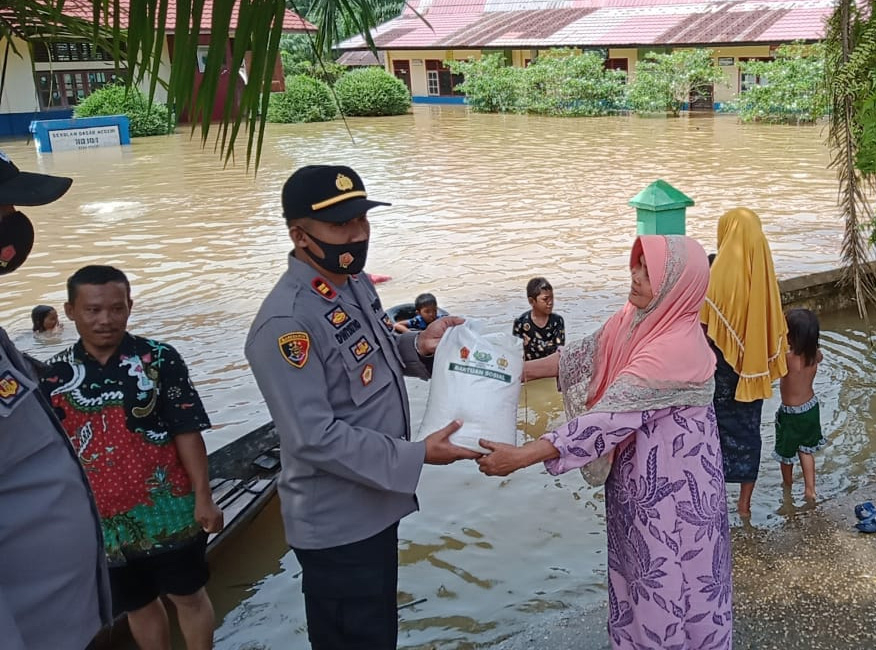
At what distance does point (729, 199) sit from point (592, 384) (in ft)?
43.1

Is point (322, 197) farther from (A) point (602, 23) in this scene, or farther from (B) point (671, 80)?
(A) point (602, 23)

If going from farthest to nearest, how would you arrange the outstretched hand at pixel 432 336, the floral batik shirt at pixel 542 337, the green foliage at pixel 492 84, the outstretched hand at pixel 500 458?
the green foliage at pixel 492 84
the floral batik shirt at pixel 542 337
the outstretched hand at pixel 432 336
the outstretched hand at pixel 500 458

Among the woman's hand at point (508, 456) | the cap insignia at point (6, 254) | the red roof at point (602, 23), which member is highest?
the red roof at point (602, 23)

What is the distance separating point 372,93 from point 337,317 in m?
32.7

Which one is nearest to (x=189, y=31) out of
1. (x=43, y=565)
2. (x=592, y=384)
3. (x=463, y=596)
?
(x=43, y=565)

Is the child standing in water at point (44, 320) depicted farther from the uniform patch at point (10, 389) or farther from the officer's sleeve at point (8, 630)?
the officer's sleeve at point (8, 630)

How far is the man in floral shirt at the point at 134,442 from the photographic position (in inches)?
120

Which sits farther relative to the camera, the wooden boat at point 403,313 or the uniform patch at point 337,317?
the wooden boat at point 403,313

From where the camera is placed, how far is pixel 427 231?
1404cm

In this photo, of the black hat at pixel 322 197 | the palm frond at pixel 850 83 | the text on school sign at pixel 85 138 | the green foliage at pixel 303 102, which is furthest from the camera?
the green foliage at pixel 303 102

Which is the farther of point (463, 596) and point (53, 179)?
point (463, 596)

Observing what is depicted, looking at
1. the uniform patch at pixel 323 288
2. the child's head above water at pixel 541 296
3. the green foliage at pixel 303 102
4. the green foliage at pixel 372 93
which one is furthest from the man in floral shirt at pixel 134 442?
the green foliage at pixel 372 93

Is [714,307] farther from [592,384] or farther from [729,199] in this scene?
[729,199]

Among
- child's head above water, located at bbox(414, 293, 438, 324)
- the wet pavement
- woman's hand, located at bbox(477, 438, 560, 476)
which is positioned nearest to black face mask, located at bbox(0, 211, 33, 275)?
woman's hand, located at bbox(477, 438, 560, 476)
